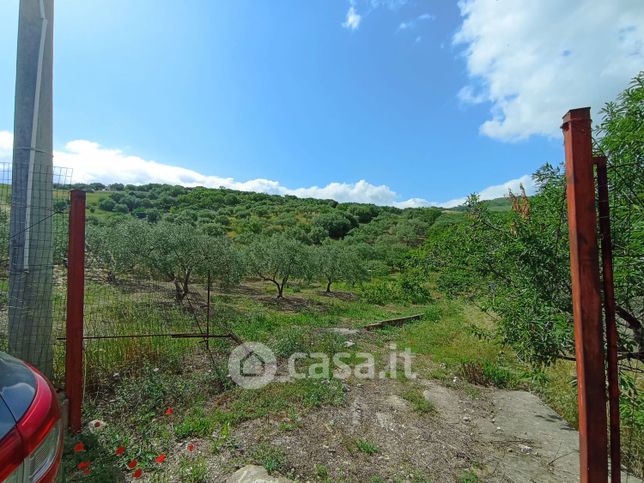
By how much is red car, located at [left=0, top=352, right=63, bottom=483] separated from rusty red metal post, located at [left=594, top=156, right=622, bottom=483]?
2.37 meters

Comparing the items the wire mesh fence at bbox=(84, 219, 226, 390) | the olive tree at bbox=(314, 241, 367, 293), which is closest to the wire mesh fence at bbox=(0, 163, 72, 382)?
the wire mesh fence at bbox=(84, 219, 226, 390)

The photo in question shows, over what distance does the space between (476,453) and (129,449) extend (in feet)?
10.3

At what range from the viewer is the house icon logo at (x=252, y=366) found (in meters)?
4.05

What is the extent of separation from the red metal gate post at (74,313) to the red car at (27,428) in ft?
5.45

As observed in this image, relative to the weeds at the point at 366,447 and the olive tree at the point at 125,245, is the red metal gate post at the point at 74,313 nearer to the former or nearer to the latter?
the weeds at the point at 366,447

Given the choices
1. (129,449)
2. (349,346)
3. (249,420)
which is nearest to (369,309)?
(349,346)

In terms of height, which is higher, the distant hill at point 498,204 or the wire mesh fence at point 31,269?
the distant hill at point 498,204

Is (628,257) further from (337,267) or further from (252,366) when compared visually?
(337,267)

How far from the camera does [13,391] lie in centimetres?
116

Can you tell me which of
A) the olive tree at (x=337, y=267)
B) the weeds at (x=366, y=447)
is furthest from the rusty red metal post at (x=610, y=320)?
the olive tree at (x=337, y=267)

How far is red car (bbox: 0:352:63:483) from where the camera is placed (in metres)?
0.96

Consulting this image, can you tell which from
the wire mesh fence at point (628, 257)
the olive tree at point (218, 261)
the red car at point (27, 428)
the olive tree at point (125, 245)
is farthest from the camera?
the olive tree at point (218, 261)

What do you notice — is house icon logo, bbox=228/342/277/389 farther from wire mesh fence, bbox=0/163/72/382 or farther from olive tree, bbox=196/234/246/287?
olive tree, bbox=196/234/246/287

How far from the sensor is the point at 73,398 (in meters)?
2.76
